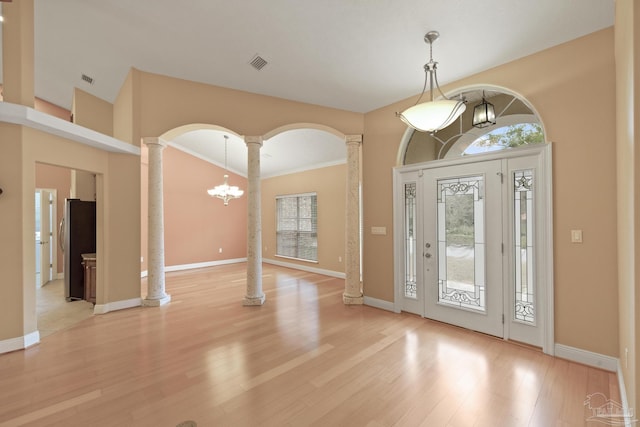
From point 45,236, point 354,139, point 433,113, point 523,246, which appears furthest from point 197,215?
point 523,246

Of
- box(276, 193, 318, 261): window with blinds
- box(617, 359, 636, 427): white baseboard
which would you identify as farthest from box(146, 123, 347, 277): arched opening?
box(617, 359, 636, 427): white baseboard

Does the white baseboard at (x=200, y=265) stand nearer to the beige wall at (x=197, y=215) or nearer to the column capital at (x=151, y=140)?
the beige wall at (x=197, y=215)

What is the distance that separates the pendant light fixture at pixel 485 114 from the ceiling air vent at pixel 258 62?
2.85 meters

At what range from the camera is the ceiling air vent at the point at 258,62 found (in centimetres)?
359

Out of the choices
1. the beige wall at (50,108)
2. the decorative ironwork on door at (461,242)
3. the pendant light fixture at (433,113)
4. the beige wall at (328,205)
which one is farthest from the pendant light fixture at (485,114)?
the beige wall at (50,108)

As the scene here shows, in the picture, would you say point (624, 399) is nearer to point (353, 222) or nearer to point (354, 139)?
point (353, 222)

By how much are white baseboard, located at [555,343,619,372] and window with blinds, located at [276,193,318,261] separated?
5.41 meters

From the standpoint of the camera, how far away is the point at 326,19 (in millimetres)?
2762

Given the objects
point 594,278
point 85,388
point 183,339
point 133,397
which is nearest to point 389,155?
point 594,278

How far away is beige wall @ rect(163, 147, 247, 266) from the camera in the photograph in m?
7.73

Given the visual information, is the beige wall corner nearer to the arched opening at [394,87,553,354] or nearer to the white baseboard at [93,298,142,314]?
the white baseboard at [93,298,142,314]

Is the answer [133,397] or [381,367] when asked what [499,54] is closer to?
[381,367]

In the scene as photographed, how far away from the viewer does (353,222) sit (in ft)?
15.4

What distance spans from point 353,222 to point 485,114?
2.43 metres
